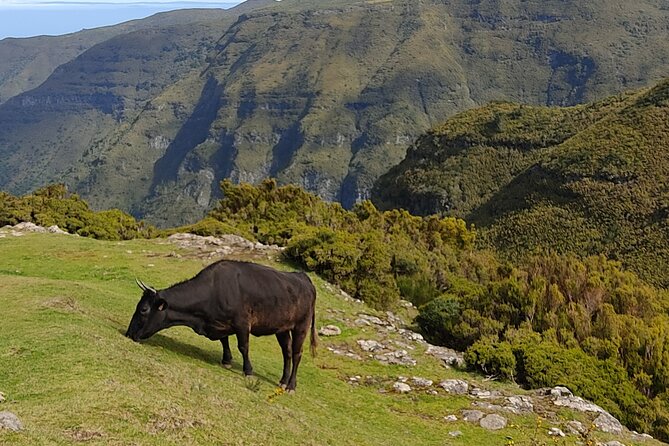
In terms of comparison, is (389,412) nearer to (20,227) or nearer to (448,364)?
(448,364)

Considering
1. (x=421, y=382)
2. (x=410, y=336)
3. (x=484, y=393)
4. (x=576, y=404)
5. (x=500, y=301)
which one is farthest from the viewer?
(x=500, y=301)

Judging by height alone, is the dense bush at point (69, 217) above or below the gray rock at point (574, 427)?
above

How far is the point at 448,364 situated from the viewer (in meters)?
19.1

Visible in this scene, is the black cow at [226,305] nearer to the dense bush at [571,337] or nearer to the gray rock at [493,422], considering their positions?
the gray rock at [493,422]

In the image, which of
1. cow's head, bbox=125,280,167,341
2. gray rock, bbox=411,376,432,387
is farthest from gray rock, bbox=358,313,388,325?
cow's head, bbox=125,280,167,341

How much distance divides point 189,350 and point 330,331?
7615 millimetres

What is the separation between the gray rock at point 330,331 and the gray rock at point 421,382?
380cm

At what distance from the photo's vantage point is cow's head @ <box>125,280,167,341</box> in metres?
11.4

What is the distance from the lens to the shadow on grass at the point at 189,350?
1216 cm

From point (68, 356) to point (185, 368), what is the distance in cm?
209

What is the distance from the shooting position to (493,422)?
1348cm

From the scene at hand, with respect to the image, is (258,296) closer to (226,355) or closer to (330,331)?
(226,355)

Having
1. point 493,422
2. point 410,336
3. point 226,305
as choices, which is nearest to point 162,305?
point 226,305

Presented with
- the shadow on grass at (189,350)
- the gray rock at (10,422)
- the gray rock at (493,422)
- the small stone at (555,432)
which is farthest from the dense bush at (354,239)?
the gray rock at (10,422)
